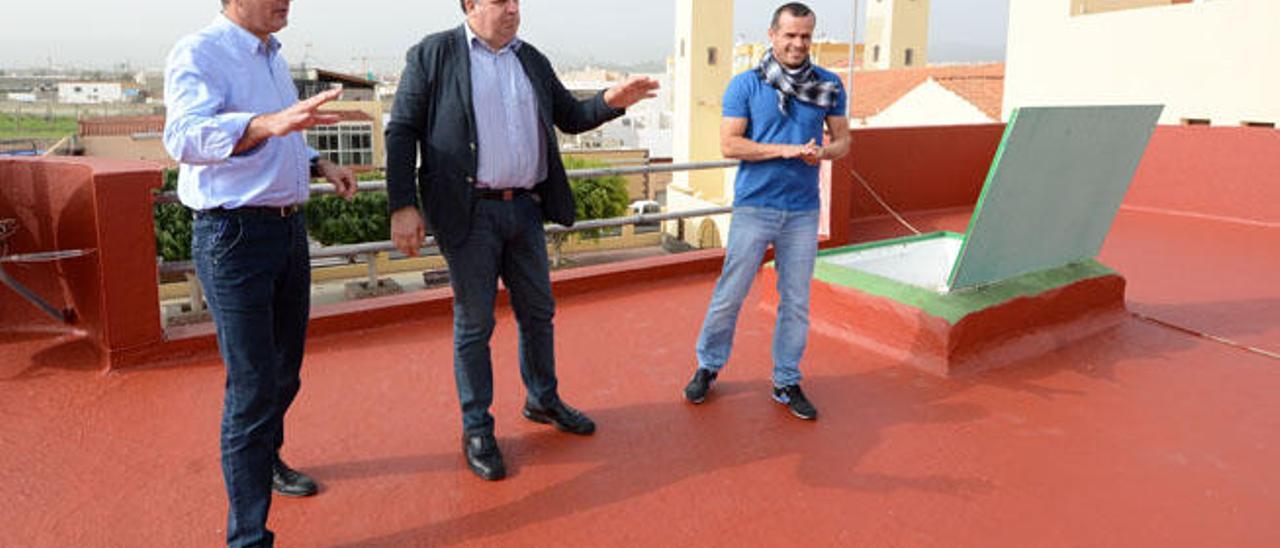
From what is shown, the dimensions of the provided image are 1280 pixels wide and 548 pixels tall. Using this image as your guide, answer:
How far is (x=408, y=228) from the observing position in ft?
9.68

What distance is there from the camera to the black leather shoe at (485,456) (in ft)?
10.0

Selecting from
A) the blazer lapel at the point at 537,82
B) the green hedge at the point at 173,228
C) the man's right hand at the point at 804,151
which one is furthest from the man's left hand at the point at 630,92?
the green hedge at the point at 173,228

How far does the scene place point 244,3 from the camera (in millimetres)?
2408

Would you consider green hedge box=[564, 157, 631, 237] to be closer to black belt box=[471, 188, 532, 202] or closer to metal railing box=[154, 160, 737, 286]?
metal railing box=[154, 160, 737, 286]

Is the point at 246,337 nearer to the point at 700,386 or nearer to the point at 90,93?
the point at 700,386

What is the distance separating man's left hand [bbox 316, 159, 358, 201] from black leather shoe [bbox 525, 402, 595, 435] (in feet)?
3.83

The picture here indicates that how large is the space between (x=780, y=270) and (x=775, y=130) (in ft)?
1.96

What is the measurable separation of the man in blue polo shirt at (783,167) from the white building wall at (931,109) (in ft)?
65.2

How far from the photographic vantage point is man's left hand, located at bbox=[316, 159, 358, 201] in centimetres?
281

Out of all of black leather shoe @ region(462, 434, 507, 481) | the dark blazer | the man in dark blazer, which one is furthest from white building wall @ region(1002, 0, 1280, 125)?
black leather shoe @ region(462, 434, 507, 481)

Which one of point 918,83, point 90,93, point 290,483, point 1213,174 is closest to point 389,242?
point 290,483

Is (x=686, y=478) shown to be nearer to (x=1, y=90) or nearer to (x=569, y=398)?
(x=569, y=398)

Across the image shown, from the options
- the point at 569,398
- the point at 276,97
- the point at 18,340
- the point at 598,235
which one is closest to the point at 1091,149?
the point at 569,398

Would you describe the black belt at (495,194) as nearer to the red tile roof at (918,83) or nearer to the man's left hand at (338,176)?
the man's left hand at (338,176)
